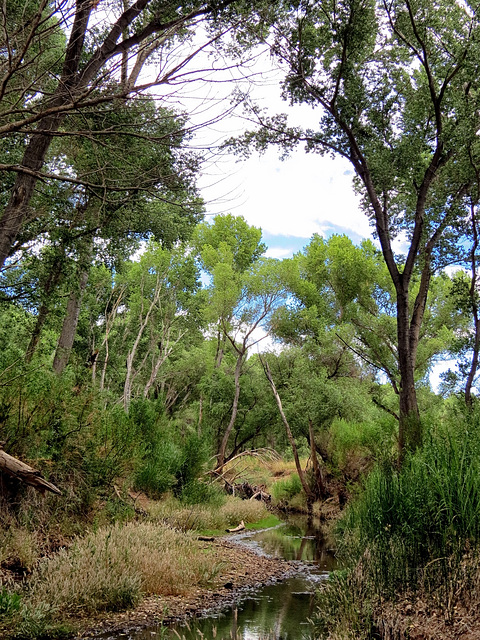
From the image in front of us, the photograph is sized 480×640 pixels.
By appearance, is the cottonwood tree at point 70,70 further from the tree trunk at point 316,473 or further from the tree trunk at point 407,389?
the tree trunk at point 316,473

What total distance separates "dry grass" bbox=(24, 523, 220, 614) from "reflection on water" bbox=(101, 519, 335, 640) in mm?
856

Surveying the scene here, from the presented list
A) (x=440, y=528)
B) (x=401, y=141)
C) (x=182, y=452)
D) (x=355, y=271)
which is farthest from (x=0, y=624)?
(x=355, y=271)

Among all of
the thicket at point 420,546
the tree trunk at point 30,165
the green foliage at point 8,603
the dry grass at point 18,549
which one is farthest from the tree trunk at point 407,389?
the tree trunk at point 30,165

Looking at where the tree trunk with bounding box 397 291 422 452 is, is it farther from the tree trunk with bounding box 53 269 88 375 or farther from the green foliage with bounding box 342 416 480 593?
the tree trunk with bounding box 53 269 88 375

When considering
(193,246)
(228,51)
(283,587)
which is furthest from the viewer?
(193,246)

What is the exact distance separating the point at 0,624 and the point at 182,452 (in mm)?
10753

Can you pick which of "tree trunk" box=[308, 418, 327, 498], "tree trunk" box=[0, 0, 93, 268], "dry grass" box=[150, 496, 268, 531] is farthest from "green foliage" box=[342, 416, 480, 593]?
"tree trunk" box=[308, 418, 327, 498]

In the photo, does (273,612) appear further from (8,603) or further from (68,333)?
(68,333)

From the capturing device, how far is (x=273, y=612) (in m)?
7.95

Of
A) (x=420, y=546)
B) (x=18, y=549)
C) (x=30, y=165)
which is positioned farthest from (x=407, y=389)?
(x=30, y=165)

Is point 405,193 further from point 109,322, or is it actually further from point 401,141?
point 109,322

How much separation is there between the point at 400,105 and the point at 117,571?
45.0 ft

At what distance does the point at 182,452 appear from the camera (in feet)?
53.7

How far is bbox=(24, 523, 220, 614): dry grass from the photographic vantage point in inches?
266
